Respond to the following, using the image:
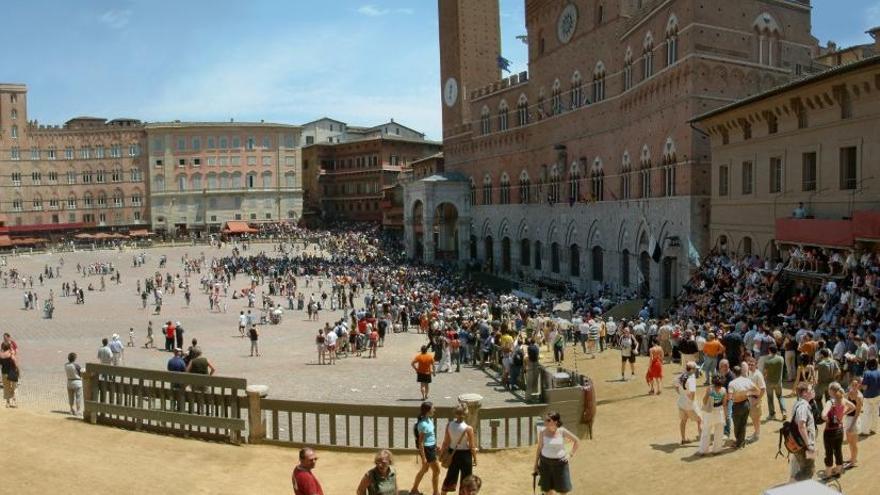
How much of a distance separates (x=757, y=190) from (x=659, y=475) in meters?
18.6

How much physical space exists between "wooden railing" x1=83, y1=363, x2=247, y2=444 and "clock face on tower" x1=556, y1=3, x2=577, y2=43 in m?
37.8

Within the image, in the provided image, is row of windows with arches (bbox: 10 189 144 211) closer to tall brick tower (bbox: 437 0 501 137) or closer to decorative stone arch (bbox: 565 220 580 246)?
tall brick tower (bbox: 437 0 501 137)

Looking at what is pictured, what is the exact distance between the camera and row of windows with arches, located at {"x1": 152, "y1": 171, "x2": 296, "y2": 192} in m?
86.9

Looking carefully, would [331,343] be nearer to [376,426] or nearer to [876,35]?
[376,426]

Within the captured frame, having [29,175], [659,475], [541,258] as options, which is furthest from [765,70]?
[29,175]

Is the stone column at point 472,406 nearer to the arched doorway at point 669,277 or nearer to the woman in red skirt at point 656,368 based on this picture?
the woman in red skirt at point 656,368

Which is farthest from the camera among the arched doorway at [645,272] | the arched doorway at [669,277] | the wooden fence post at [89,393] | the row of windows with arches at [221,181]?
the row of windows with arches at [221,181]

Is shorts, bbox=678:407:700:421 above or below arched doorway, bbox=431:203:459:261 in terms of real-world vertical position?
below

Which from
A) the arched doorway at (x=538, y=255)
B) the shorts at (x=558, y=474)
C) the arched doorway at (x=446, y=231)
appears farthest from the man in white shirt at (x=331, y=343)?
the arched doorway at (x=446, y=231)

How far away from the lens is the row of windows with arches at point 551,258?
38.1m

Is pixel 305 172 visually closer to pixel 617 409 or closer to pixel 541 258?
pixel 541 258

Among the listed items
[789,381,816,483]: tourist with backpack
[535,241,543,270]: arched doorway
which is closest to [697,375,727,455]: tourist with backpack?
[789,381,816,483]: tourist with backpack

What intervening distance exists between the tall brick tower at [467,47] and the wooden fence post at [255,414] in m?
53.3

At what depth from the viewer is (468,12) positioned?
6256 cm
